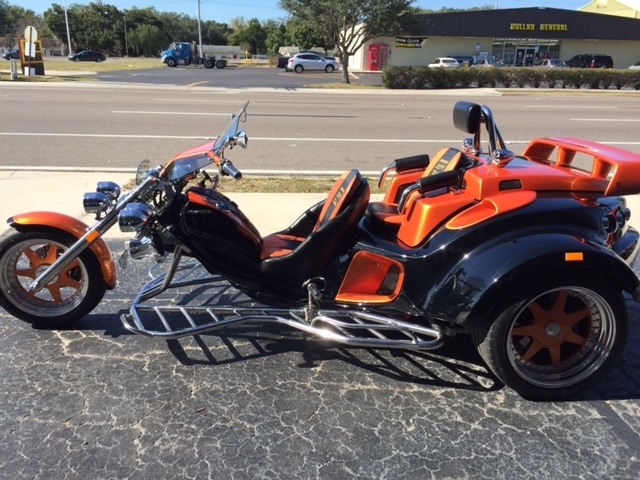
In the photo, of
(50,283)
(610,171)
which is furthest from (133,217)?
(610,171)

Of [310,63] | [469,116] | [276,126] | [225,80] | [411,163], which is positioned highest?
[310,63]

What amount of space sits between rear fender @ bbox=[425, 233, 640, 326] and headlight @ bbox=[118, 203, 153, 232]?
5.16 ft

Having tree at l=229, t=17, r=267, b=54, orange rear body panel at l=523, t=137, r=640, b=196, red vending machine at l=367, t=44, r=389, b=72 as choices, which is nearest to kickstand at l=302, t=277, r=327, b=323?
orange rear body panel at l=523, t=137, r=640, b=196

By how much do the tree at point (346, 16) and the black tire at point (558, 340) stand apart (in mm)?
25781

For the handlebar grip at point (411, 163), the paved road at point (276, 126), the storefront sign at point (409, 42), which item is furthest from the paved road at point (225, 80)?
the handlebar grip at point (411, 163)

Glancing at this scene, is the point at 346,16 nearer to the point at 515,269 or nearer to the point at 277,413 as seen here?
the point at 515,269

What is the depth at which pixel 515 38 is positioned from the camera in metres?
48.8

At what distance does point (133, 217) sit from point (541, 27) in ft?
173

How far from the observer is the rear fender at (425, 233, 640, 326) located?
254 centimetres

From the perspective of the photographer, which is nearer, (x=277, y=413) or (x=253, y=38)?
(x=277, y=413)

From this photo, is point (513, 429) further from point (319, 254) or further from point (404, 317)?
point (319, 254)

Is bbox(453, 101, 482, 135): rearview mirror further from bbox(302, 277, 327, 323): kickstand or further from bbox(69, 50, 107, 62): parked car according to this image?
bbox(69, 50, 107, 62): parked car

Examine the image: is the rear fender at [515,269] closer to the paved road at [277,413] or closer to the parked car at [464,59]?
the paved road at [277,413]

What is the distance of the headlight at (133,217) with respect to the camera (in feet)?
9.17
